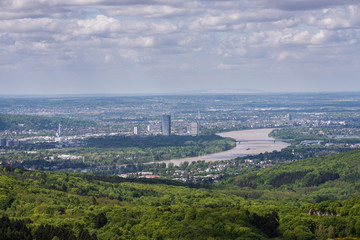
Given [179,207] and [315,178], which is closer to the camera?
[179,207]

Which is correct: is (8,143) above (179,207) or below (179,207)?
Result: below

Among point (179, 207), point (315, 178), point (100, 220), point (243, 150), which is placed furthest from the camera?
point (243, 150)

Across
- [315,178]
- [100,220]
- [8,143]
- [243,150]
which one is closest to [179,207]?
[100,220]

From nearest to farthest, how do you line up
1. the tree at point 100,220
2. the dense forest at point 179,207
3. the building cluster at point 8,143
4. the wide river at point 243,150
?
the dense forest at point 179,207 < the tree at point 100,220 < the wide river at point 243,150 < the building cluster at point 8,143

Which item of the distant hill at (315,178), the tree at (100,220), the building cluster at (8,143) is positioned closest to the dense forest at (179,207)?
the tree at (100,220)

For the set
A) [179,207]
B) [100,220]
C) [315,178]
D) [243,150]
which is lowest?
[243,150]

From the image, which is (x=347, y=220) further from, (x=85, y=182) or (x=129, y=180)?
(x=129, y=180)

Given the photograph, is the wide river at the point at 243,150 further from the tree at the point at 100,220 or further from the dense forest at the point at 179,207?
the tree at the point at 100,220

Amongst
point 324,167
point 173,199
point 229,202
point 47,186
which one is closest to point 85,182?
point 47,186

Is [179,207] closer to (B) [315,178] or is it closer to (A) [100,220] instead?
(A) [100,220]

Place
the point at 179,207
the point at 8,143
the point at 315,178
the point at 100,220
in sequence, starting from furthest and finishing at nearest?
the point at 8,143
the point at 315,178
the point at 179,207
the point at 100,220
